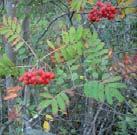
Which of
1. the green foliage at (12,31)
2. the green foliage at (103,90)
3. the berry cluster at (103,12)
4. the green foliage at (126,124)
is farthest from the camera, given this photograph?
the green foliage at (126,124)

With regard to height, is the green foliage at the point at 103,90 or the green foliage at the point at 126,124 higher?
the green foliage at the point at 103,90

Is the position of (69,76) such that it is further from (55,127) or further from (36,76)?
(55,127)

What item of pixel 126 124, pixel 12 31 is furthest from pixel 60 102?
pixel 126 124

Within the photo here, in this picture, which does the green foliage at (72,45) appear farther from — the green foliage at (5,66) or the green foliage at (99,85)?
the green foliage at (5,66)

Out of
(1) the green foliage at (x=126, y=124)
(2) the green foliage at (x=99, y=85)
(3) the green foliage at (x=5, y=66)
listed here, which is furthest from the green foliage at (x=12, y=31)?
Answer: (1) the green foliage at (x=126, y=124)

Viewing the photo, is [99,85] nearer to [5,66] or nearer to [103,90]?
[103,90]

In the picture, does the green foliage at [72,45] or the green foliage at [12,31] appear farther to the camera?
the green foliage at [12,31]

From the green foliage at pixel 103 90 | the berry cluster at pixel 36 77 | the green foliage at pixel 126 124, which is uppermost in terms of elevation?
the berry cluster at pixel 36 77

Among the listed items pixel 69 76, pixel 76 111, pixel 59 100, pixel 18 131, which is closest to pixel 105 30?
pixel 76 111

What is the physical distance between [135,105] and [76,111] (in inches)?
23.7

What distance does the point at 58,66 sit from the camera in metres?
1.70

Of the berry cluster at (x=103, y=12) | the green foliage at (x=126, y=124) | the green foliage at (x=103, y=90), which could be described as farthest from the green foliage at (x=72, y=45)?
the green foliage at (x=126, y=124)

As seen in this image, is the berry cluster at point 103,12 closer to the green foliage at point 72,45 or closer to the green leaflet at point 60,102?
the green foliage at point 72,45

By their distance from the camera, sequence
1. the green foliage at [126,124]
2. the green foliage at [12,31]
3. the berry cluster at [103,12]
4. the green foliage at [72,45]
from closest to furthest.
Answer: the green foliage at [72,45] → the green foliage at [12,31] → the berry cluster at [103,12] → the green foliage at [126,124]
